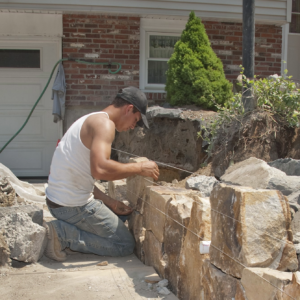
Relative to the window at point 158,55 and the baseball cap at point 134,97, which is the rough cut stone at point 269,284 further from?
the window at point 158,55

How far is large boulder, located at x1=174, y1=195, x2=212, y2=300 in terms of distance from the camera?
2225mm

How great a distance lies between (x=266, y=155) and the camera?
4.26 m

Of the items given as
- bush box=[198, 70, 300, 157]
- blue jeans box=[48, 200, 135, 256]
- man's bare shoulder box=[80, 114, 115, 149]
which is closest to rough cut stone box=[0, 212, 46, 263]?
blue jeans box=[48, 200, 135, 256]

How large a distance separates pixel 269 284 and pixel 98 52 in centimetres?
605

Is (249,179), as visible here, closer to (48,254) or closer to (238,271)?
(238,271)

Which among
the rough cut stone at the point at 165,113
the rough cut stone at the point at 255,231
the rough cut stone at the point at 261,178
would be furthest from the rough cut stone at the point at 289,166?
the rough cut stone at the point at 165,113

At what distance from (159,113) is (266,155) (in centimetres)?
185

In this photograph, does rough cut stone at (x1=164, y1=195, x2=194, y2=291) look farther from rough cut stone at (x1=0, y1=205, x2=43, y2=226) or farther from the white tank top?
rough cut stone at (x1=0, y1=205, x2=43, y2=226)

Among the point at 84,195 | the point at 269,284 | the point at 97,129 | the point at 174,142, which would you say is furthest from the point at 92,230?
the point at 174,142

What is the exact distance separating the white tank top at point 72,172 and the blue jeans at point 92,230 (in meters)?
0.09

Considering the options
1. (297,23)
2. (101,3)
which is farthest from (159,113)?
(297,23)

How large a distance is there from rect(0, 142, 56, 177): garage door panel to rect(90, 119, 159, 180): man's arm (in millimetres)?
4383

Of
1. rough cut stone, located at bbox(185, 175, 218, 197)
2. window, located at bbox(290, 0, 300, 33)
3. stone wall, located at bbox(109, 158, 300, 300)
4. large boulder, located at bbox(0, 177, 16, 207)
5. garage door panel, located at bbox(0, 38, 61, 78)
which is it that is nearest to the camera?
stone wall, located at bbox(109, 158, 300, 300)

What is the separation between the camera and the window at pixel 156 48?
7.20 metres
